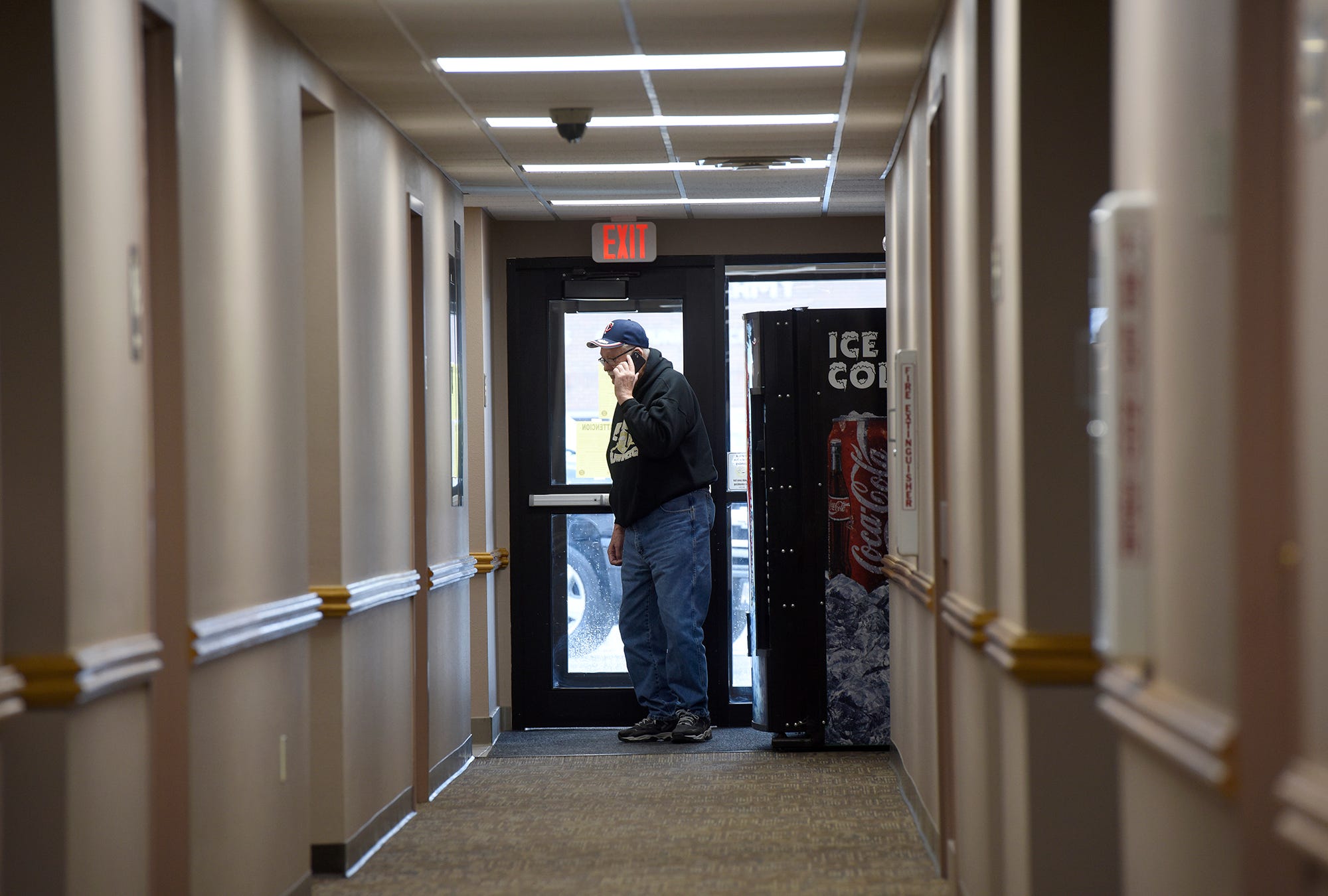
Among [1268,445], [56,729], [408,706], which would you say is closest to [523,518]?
[408,706]

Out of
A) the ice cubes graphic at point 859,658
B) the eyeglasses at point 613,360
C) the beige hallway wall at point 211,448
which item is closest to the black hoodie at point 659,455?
the eyeglasses at point 613,360

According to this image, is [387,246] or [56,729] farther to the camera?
[387,246]

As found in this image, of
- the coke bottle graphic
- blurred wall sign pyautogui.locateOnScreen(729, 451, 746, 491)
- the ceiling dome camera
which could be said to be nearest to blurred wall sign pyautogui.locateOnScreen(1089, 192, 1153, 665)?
the ceiling dome camera

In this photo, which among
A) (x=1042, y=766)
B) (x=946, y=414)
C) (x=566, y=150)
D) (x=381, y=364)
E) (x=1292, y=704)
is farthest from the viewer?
(x=566, y=150)

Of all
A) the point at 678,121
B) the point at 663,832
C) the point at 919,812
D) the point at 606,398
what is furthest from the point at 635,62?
the point at 606,398

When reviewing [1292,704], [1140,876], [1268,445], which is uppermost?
[1268,445]

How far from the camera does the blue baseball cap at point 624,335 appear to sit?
688 cm

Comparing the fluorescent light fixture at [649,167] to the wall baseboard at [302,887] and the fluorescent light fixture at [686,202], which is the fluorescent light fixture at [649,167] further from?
the wall baseboard at [302,887]

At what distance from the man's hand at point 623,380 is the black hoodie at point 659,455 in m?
0.03

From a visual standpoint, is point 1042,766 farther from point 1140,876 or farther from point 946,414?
point 946,414

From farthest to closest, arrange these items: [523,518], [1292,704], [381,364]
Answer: [523,518] < [381,364] < [1292,704]

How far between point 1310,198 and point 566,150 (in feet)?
15.2

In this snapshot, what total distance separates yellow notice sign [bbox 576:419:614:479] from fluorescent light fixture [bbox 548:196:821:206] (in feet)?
3.96

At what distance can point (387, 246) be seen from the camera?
5262 millimetres
